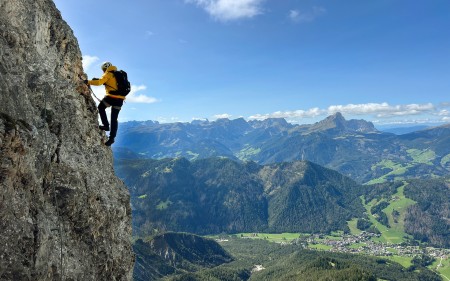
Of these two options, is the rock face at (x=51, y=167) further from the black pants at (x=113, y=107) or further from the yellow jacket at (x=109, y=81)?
the yellow jacket at (x=109, y=81)

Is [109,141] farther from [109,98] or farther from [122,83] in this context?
[122,83]

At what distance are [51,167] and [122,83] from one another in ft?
22.1

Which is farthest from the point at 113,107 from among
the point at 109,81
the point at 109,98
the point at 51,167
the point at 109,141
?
the point at 51,167

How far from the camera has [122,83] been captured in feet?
77.3

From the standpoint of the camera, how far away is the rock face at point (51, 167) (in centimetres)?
1622

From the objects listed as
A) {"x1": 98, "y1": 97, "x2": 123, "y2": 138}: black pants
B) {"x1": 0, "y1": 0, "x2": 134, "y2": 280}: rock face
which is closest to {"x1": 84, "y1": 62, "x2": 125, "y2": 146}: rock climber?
{"x1": 98, "y1": 97, "x2": 123, "y2": 138}: black pants

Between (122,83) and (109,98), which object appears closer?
(122,83)

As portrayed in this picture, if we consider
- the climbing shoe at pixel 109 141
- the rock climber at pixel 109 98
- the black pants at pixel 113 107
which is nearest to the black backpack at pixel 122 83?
the rock climber at pixel 109 98

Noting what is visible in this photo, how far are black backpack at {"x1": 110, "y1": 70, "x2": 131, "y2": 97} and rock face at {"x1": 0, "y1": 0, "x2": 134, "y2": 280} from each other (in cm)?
310

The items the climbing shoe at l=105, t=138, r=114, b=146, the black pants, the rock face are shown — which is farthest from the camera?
the climbing shoe at l=105, t=138, r=114, b=146

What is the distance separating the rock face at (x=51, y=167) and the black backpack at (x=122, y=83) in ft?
10.2

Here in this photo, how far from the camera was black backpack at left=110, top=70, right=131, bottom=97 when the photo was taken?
23166mm

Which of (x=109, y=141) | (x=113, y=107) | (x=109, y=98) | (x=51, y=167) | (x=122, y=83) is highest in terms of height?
(x=122, y=83)

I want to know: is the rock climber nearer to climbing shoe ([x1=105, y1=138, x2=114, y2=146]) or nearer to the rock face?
climbing shoe ([x1=105, y1=138, x2=114, y2=146])
